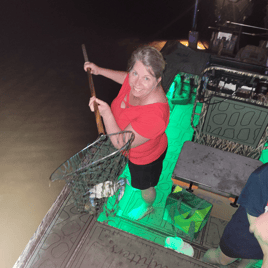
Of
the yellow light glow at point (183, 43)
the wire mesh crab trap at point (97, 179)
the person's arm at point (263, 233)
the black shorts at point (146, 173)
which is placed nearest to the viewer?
the person's arm at point (263, 233)

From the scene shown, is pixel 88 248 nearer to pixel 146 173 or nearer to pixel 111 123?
pixel 146 173

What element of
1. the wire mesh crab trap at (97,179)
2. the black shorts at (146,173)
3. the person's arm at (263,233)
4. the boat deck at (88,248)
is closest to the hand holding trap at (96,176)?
the wire mesh crab trap at (97,179)

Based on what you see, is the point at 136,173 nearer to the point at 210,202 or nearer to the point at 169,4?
the point at 210,202

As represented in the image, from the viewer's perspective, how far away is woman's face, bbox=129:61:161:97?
3.78 ft

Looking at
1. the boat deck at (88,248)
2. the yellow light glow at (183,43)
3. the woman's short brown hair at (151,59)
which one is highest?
the woman's short brown hair at (151,59)

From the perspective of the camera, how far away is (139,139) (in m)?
1.15

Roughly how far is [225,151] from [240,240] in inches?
26.7

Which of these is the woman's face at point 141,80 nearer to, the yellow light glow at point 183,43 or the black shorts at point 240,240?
the black shorts at point 240,240

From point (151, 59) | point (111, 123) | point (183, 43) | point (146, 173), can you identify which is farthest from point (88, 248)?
point (183, 43)

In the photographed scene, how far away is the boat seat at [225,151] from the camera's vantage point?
1.53 meters

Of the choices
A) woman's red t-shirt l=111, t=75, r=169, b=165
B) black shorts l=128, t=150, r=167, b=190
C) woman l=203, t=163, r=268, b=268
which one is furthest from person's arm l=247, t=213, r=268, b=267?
black shorts l=128, t=150, r=167, b=190

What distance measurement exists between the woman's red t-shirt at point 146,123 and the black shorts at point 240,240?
0.56 metres

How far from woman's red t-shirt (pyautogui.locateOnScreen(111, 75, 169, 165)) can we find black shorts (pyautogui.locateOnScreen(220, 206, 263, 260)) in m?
0.56

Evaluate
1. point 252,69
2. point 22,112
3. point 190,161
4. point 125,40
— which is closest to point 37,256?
point 190,161
